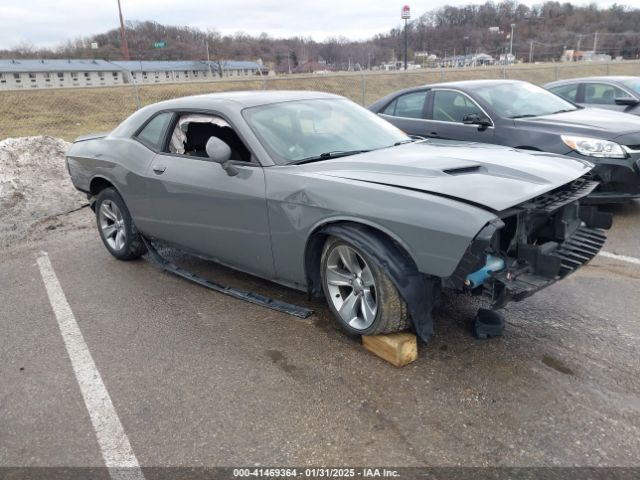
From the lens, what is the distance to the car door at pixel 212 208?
370 cm

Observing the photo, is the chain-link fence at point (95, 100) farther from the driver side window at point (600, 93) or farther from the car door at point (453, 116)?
the car door at point (453, 116)

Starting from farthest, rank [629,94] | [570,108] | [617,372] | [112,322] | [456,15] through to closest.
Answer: [456,15] → [629,94] → [570,108] → [112,322] → [617,372]

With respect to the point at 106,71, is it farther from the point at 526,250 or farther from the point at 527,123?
the point at 526,250

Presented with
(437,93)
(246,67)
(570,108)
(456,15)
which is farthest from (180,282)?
(456,15)

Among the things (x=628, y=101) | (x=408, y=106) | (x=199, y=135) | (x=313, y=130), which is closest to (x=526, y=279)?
(x=313, y=130)

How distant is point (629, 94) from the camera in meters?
8.76

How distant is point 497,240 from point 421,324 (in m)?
0.65

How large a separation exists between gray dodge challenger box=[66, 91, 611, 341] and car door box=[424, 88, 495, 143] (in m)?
2.34

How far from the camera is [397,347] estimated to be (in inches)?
122

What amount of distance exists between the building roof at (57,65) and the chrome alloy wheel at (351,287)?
63.2 m

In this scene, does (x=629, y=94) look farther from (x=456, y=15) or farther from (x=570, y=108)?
(x=456, y=15)

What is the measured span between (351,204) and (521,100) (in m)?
4.61

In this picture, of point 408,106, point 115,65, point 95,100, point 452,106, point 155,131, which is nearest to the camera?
point 155,131

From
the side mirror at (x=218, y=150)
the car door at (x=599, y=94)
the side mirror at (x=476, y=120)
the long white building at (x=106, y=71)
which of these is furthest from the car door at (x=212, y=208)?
the long white building at (x=106, y=71)
